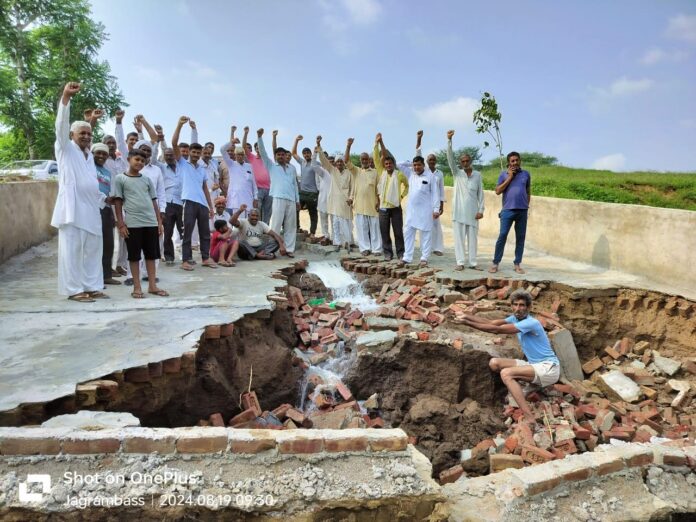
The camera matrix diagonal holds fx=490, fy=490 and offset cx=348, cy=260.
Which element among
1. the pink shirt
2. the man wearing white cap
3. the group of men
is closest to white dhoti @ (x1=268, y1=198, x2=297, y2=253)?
the group of men

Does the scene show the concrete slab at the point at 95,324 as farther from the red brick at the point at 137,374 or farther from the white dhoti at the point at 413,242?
the white dhoti at the point at 413,242

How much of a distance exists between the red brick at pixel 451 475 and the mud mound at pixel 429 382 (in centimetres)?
79

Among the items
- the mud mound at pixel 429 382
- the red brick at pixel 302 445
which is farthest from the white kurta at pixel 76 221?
the red brick at pixel 302 445

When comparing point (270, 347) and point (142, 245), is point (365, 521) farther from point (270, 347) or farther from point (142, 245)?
point (142, 245)

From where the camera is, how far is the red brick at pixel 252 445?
9.00 feet

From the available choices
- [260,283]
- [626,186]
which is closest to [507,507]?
[260,283]

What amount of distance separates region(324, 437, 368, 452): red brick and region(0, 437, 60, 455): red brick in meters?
1.45

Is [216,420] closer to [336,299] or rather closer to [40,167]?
[336,299]

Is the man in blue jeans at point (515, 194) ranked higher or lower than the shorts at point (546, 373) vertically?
higher

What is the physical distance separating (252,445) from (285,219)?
6.75m

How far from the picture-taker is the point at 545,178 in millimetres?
14562

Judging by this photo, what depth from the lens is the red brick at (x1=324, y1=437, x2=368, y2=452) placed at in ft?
9.21

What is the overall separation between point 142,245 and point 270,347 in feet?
6.36

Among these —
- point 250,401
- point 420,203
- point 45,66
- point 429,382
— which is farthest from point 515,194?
point 45,66
